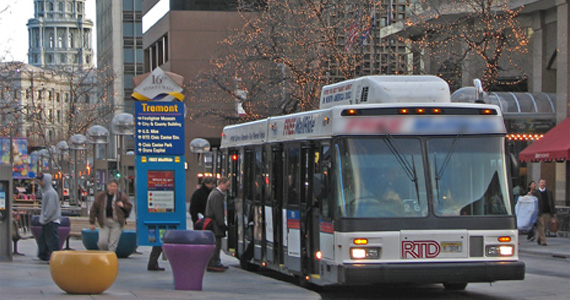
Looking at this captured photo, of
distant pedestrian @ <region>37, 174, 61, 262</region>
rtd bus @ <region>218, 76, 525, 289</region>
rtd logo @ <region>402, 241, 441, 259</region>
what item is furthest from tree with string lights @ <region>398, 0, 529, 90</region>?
rtd logo @ <region>402, 241, 441, 259</region>

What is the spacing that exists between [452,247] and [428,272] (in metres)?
0.51

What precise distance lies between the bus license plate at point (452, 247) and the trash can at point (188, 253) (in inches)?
128

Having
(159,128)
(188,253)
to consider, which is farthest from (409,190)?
(159,128)

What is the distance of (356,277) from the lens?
1256 cm

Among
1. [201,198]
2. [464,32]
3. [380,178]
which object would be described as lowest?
[201,198]

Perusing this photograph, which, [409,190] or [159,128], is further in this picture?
[159,128]

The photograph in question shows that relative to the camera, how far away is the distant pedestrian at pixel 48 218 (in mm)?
18781

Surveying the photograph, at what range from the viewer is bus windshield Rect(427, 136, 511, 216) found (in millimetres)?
13062

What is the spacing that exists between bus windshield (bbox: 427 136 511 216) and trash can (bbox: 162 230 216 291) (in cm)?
326

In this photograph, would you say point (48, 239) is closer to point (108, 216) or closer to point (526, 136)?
point (108, 216)

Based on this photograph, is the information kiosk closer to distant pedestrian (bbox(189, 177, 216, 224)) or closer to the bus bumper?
distant pedestrian (bbox(189, 177, 216, 224))

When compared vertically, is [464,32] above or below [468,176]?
above

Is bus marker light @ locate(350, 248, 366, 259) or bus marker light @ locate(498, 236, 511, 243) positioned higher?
bus marker light @ locate(498, 236, 511, 243)

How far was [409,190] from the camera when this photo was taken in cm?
1301
